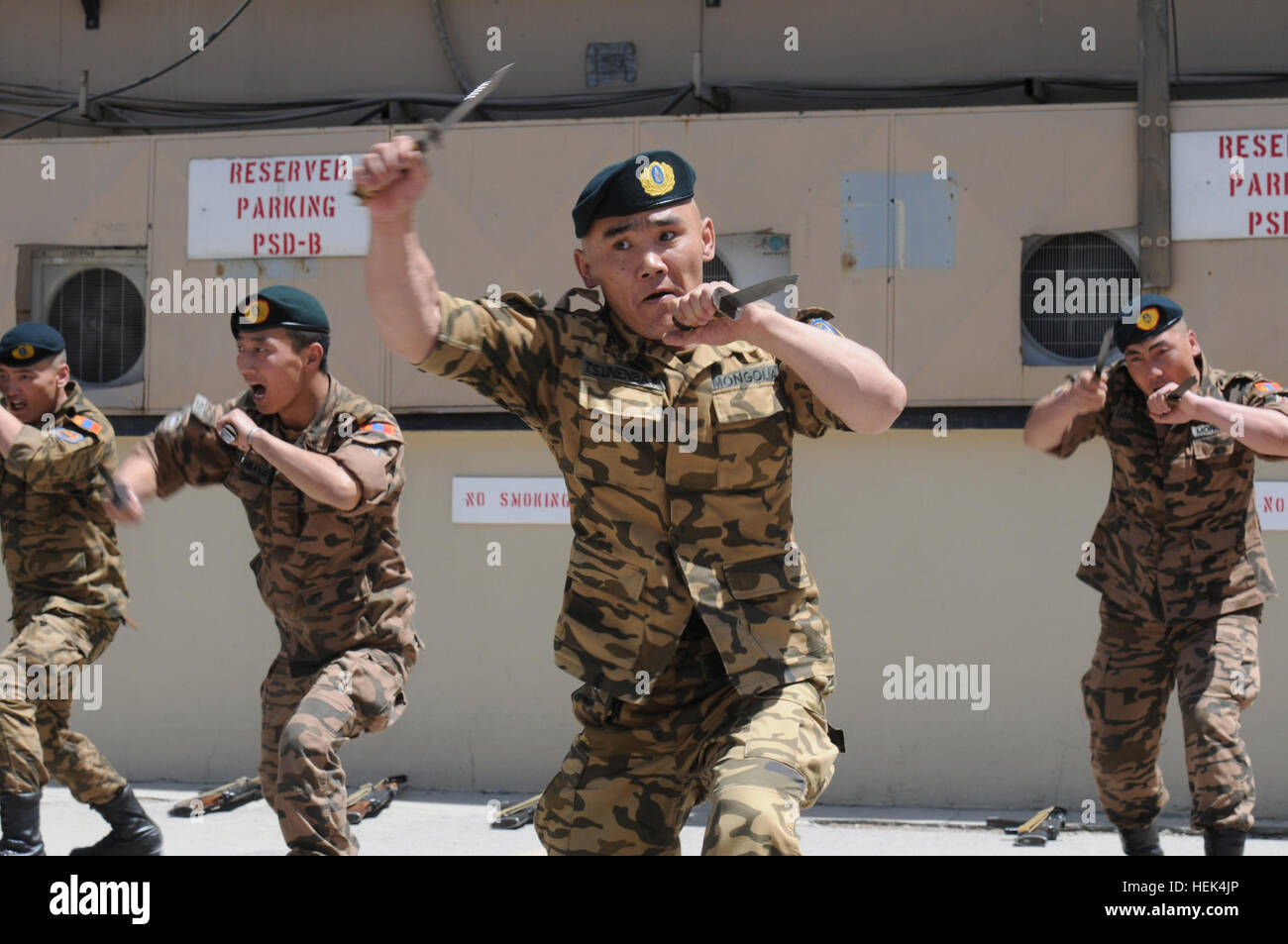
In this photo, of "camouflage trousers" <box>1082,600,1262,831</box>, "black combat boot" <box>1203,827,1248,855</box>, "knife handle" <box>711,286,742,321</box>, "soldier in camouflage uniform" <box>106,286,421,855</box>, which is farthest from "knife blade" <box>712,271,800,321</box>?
"black combat boot" <box>1203,827,1248,855</box>

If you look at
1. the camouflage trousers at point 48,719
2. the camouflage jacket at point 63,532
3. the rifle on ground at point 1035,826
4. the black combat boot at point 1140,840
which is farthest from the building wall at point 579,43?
the black combat boot at point 1140,840

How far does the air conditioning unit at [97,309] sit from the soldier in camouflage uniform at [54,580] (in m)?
2.47

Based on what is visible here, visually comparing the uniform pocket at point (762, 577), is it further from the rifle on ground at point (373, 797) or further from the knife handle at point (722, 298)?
the rifle on ground at point (373, 797)

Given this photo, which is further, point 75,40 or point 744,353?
point 75,40

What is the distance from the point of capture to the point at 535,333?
3.52 meters

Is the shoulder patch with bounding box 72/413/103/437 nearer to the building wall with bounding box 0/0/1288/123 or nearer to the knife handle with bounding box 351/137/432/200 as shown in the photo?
the building wall with bounding box 0/0/1288/123

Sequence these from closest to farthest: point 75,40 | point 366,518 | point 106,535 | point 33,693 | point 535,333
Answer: point 535,333
point 366,518
point 33,693
point 106,535
point 75,40

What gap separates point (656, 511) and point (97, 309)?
6.62 m

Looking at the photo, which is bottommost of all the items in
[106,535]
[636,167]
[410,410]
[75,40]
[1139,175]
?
[106,535]

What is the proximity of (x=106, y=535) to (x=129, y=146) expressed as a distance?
3.35 meters

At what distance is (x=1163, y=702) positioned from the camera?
19.5 ft

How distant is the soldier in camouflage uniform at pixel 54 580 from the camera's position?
6098mm

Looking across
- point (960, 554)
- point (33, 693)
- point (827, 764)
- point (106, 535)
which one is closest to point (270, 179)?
point (106, 535)

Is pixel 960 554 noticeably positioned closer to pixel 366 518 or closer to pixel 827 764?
pixel 366 518
